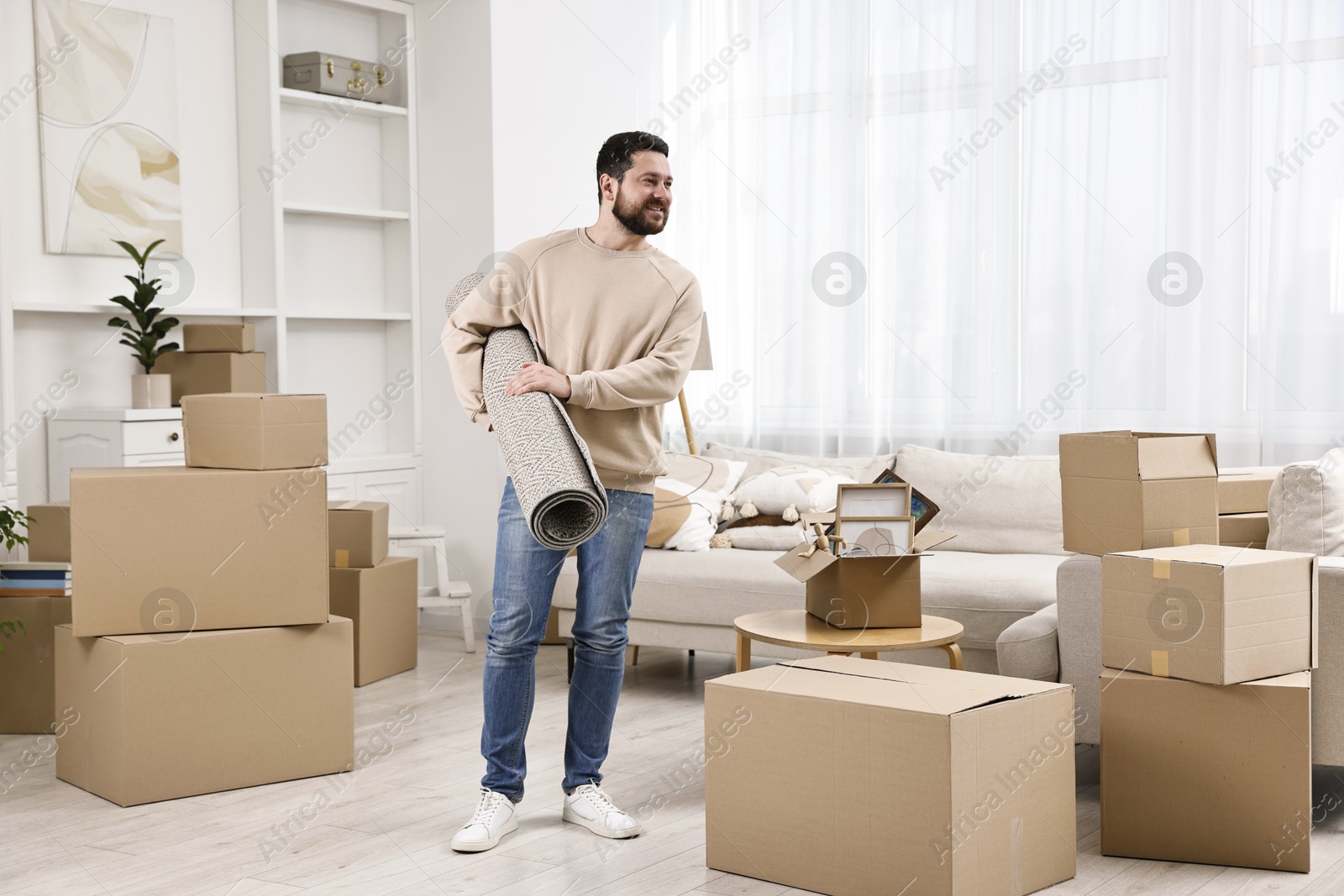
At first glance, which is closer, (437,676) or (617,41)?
(437,676)

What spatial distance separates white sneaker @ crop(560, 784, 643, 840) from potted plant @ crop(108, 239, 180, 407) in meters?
2.21

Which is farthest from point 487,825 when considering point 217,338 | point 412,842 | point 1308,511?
A: point 217,338

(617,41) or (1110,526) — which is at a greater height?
(617,41)

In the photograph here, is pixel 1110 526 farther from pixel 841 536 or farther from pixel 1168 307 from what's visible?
pixel 1168 307

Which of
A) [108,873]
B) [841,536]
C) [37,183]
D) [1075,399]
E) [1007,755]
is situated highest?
[37,183]

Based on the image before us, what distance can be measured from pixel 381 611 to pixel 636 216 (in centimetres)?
211

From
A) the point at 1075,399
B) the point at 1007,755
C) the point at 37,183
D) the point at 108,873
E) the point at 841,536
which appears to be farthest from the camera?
the point at 1075,399

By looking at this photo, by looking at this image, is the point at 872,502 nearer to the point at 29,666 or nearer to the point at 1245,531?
the point at 1245,531

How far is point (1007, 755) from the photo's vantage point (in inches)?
86.9

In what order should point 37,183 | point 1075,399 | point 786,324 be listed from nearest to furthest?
point 37,183
point 1075,399
point 786,324

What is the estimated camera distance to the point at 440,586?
4.61m

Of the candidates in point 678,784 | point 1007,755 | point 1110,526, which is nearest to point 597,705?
point 678,784

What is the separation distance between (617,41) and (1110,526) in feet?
10.9

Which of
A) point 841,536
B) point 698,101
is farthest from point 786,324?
point 841,536
